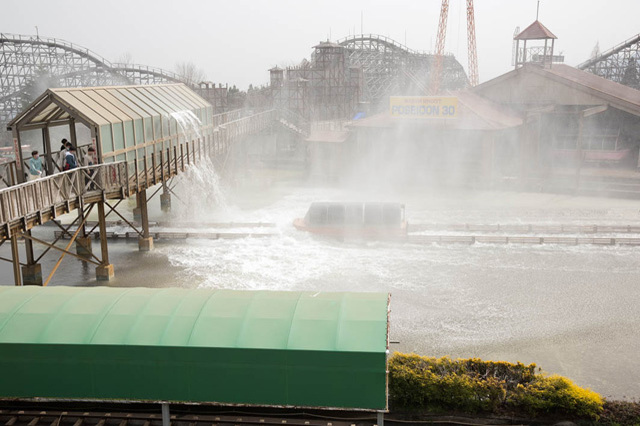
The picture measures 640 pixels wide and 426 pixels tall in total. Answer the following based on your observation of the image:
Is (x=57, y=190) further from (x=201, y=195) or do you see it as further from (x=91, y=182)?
(x=201, y=195)

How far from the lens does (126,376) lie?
11188 mm

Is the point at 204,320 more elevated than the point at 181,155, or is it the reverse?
the point at 181,155

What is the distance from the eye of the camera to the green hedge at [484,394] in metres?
12.9

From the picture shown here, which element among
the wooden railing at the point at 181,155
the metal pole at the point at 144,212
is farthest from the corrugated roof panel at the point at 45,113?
the metal pole at the point at 144,212

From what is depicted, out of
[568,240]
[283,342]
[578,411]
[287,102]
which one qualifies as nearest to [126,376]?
[283,342]

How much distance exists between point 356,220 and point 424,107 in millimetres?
19059

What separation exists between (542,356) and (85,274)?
18458 millimetres

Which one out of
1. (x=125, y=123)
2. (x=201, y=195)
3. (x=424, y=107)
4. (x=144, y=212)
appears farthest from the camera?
(x=424, y=107)

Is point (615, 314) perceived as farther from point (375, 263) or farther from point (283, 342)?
point (283, 342)

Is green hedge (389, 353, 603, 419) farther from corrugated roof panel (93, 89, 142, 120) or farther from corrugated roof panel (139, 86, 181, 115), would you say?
corrugated roof panel (139, 86, 181, 115)

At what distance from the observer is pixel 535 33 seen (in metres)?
49.0

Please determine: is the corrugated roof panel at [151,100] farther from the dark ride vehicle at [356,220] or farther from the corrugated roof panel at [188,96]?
the dark ride vehicle at [356,220]

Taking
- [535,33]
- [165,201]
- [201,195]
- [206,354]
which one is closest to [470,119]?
[535,33]

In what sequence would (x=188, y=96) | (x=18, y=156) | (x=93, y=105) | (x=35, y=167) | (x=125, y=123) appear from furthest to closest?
(x=188, y=96) → (x=125, y=123) → (x=93, y=105) → (x=18, y=156) → (x=35, y=167)
